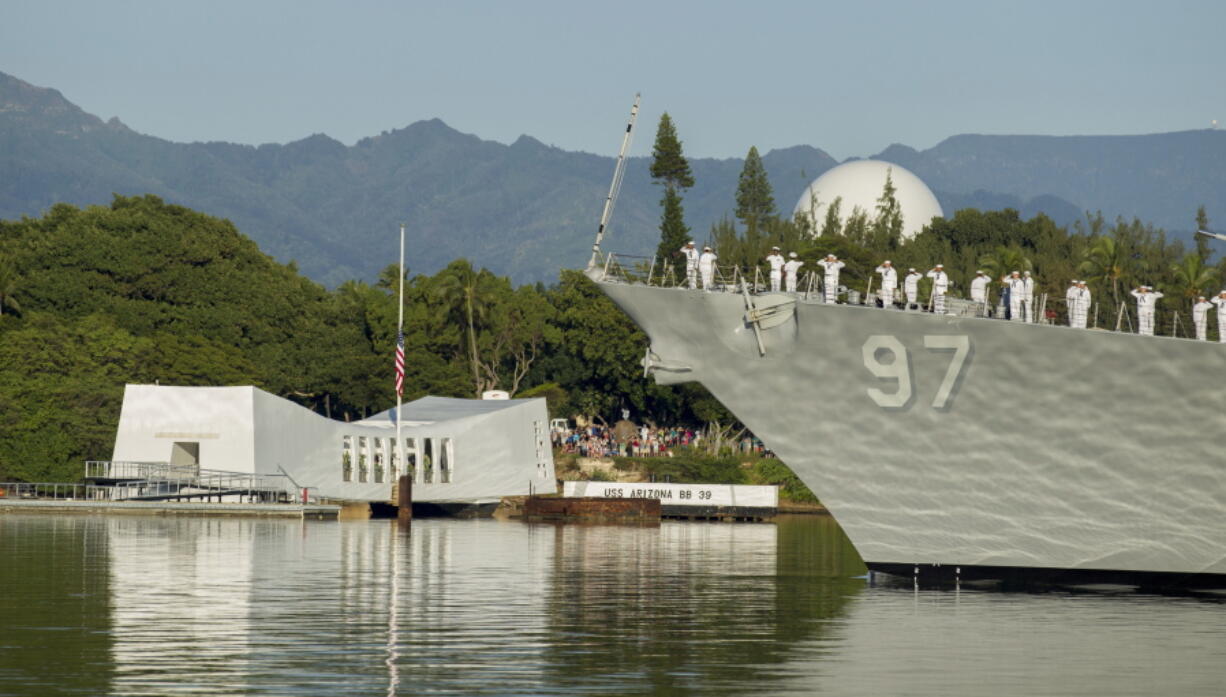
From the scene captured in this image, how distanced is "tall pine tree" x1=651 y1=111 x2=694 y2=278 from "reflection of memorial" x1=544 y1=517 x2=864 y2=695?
4962cm

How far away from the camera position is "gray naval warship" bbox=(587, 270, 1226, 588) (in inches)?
1404

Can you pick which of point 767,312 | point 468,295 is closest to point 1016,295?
point 767,312

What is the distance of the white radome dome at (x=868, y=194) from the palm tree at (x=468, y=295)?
43401 millimetres

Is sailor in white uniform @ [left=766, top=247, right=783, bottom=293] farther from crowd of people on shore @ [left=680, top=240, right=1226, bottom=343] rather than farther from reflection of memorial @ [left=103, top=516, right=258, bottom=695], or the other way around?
reflection of memorial @ [left=103, top=516, right=258, bottom=695]

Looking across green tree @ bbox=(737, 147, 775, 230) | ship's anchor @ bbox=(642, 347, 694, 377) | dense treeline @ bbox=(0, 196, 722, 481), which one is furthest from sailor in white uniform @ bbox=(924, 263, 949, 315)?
green tree @ bbox=(737, 147, 775, 230)

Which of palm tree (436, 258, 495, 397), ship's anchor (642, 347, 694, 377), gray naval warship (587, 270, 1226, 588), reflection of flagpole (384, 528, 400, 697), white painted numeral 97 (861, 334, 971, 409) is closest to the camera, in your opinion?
reflection of flagpole (384, 528, 400, 697)

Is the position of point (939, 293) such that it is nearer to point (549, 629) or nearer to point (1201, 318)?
point (1201, 318)

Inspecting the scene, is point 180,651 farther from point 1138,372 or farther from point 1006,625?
point 1138,372

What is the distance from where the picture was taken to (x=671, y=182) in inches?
4498

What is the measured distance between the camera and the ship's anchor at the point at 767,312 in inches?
1471

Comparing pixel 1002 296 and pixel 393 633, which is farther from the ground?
pixel 1002 296

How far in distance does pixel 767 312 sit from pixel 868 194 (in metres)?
108

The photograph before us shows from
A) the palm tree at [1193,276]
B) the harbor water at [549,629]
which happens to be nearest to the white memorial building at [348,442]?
the harbor water at [549,629]

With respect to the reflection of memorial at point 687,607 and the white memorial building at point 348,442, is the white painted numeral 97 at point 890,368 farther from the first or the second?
the white memorial building at point 348,442
